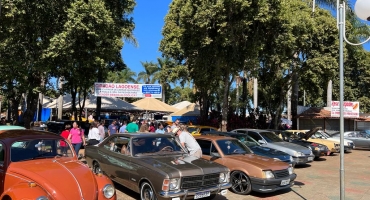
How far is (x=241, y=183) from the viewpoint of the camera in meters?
8.20

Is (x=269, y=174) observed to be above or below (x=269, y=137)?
below

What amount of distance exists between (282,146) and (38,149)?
373 inches

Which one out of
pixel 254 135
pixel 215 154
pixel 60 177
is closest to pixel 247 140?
pixel 254 135

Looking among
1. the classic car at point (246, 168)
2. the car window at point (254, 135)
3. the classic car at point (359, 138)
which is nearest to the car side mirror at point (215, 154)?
the classic car at point (246, 168)

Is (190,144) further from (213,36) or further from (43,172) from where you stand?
(213,36)

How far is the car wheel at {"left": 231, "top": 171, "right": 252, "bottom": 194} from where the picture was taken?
8000 millimetres

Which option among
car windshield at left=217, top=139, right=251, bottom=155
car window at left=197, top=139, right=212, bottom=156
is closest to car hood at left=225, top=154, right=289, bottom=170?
car windshield at left=217, top=139, right=251, bottom=155

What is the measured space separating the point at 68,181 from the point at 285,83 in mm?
24028

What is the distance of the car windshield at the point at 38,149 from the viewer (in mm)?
5555

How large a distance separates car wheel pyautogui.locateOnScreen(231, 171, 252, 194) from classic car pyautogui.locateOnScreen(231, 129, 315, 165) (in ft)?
15.3

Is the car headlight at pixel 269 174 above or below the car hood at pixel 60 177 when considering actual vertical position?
below

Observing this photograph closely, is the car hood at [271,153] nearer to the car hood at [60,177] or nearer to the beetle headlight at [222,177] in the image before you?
the beetle headlight at [222,177]

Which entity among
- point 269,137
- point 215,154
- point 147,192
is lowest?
point 147,192

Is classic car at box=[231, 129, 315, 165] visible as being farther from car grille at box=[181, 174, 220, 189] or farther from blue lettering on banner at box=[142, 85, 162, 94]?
car grille at box=[181, 174, 220, 189]
